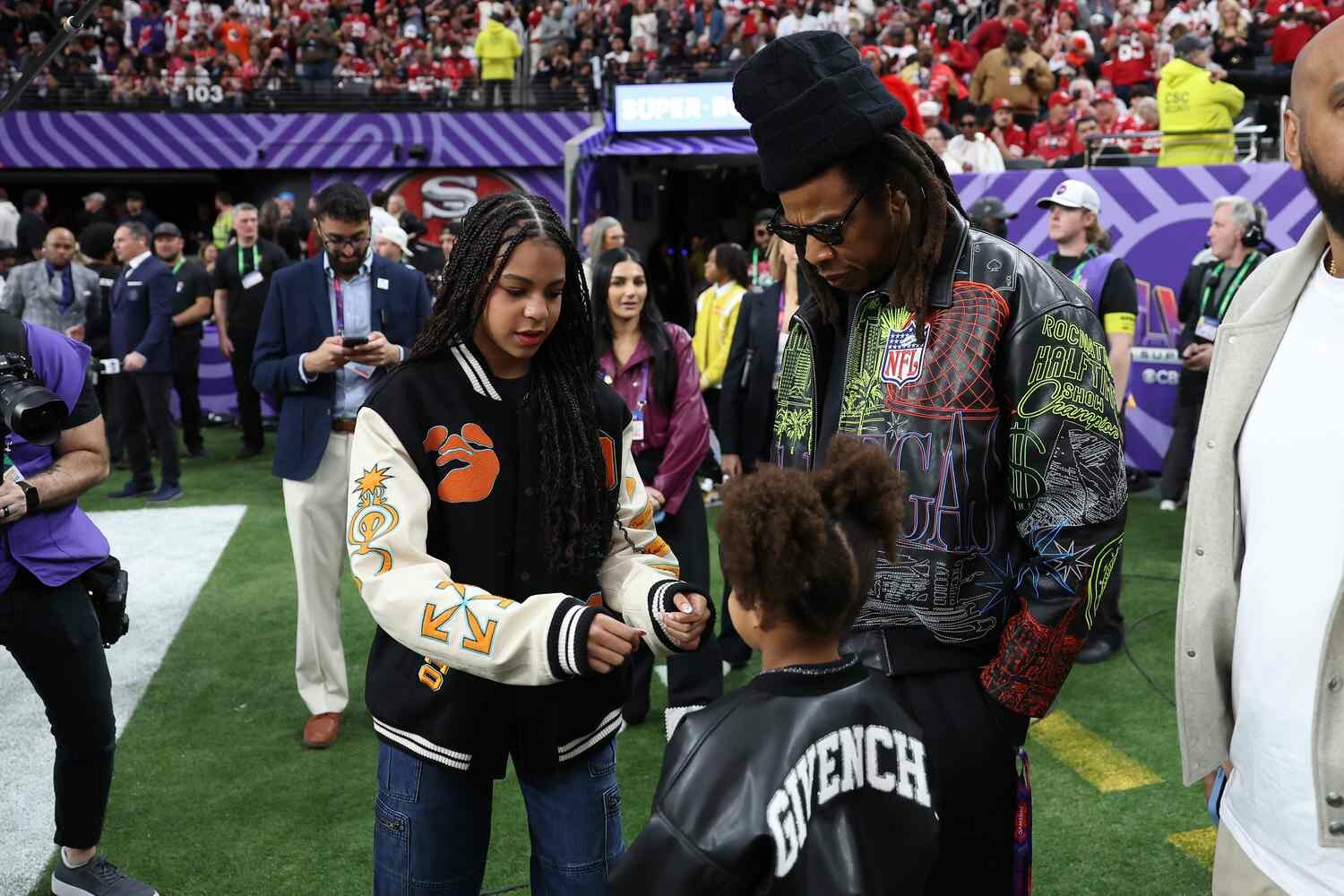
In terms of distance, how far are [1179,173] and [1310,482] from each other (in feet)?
25.4

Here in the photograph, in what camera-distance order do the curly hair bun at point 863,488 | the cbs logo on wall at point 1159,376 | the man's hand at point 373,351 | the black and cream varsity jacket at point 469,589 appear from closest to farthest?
the curly hair bun at point 863,488
the black and cream varsity jacket at point 469,589
the man's hand at point 373,351
the cbs logo on wall at point 1159,376

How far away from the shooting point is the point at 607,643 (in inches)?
78.5

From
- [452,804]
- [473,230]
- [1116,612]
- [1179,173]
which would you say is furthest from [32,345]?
[1179,173]

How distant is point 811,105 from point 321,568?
315 centimetres

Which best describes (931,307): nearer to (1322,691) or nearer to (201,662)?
(1322,691)

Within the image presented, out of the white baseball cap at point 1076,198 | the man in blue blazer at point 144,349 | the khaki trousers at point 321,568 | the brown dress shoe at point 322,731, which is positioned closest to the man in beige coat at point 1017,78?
the white baseball cap at point 1076,198

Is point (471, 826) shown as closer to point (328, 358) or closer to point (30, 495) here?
point (30, 495)

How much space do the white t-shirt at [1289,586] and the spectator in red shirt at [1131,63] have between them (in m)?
14.3

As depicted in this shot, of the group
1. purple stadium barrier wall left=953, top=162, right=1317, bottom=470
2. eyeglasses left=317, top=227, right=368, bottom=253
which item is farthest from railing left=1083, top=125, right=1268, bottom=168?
eyeglasses left=317, top=227, right=368, bottom=253

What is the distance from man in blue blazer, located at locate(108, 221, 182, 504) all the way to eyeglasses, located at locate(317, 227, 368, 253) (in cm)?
509

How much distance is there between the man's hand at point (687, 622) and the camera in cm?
208

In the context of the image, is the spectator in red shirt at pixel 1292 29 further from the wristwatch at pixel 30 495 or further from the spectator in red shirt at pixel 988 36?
the wristwatch at pixel 30 495

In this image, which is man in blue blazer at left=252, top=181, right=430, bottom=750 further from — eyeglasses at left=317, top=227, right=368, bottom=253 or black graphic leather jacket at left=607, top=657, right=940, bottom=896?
black graphic leather jacket at left=607, top=657, right=940, bottom=896

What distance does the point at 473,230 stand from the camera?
7.43 feet
